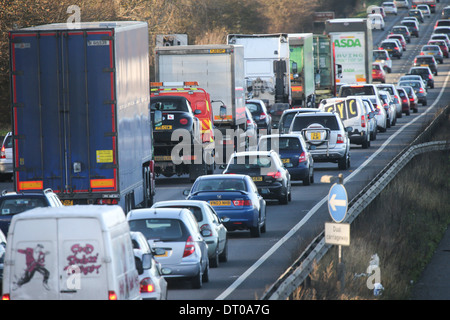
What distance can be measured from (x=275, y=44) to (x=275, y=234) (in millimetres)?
24196

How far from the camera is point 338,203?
16.4 m

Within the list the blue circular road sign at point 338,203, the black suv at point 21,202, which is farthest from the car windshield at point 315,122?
the blue circular road sign at point 338,203

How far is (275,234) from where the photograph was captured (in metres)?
23.8

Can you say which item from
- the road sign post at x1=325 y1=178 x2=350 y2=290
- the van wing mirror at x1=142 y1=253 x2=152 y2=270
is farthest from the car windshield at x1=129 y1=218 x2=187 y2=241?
the van wing mirror at x1=142 y1=253 x2=152 y2=270

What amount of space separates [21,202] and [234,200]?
406 centimetres

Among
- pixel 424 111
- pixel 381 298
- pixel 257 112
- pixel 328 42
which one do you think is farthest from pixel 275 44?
pixel 381 298

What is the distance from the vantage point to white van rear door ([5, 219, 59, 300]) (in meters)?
12.4

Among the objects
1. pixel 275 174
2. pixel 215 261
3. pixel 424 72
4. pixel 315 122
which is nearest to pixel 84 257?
pixel 215 261

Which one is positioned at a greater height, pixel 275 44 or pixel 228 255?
pixel 275 44

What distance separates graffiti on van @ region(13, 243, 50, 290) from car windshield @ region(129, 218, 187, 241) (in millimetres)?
5000

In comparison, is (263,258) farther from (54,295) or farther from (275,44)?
(275,44)

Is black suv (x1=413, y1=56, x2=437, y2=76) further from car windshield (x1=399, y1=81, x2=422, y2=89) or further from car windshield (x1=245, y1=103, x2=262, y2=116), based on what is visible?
car windshield (x1=245, y1=103, x2=262, y2=116)

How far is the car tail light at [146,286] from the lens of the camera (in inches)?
549

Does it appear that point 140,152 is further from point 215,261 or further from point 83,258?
point 83,258
